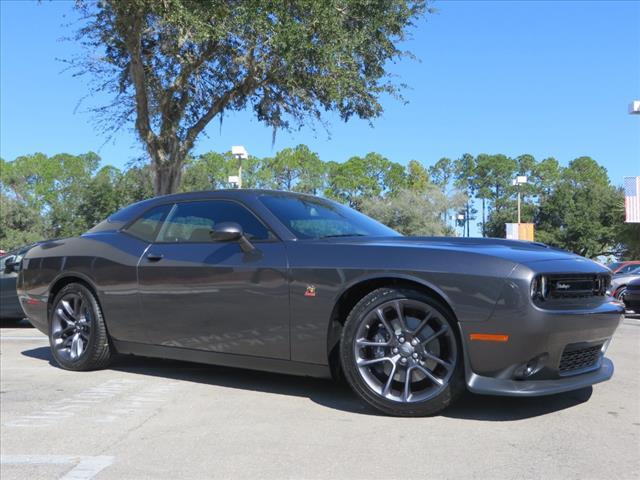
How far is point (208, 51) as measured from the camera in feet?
48.1

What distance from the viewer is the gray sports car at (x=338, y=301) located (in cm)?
355

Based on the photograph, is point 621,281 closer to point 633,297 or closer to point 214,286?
point 633,297

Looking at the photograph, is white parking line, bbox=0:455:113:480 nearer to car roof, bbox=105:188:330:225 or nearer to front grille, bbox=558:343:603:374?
car roof, bbox=105:188:330:225

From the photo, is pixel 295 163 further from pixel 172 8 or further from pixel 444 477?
pixel 444 477

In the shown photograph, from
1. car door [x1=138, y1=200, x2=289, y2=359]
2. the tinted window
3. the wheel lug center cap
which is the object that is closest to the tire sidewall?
car door [x1=138, y1=200, x2=289, y2=359]

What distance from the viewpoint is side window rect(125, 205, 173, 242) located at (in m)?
5.17

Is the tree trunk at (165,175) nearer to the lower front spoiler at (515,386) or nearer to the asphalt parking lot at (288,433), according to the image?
the asphalt parking lot at (288,433)

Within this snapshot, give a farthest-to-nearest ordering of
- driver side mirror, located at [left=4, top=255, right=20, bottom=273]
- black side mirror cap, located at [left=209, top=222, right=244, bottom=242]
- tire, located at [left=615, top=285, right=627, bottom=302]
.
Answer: tire, located at [left=615, top=285, right=627, bottom=302] → driver side mirror, located at [left=4, top=255, right=20, bottom=273] → black side mirror cap, located at [left=209, top=222, right=244, bottom=242]

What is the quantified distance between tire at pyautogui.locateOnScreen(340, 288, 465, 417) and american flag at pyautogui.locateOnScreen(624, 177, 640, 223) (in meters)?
25.7

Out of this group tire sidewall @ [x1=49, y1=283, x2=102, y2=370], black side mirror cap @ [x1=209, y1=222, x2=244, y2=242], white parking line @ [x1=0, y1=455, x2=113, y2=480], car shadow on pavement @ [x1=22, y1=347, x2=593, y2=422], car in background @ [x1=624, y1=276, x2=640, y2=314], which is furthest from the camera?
car in background @ [x1=624, y1=276, x2=640, y2=314]

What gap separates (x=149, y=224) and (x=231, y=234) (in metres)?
1.26

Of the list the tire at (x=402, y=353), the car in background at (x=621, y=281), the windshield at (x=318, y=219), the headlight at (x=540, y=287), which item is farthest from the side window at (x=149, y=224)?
the car in background at (x=621, y=281)

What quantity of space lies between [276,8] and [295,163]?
6063 cm

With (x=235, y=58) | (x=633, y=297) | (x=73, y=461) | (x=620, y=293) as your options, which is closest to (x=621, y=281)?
(x=620, y=293)
